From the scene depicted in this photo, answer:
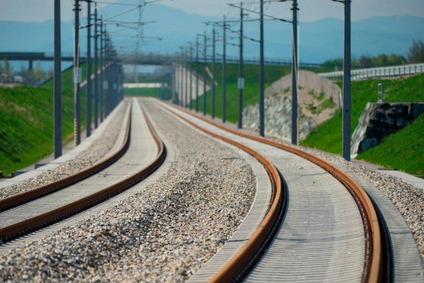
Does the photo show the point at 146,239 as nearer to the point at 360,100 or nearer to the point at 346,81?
the point at 346,81

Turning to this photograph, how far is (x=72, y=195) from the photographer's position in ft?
82.3

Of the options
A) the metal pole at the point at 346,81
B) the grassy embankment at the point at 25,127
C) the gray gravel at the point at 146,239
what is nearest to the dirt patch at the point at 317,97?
the grassy embankment at the point at 25,127

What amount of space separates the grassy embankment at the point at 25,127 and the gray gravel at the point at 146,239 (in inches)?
617

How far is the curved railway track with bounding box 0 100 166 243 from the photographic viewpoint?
60.8 ft

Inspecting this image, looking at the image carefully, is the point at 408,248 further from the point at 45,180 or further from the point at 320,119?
the point at 320,119

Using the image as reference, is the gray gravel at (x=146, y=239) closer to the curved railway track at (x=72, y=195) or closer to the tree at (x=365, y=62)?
the curved railway track at (x=72, y=195)

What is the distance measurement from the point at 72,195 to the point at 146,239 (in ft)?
27.9

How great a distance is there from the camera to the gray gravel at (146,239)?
13430 millimetres

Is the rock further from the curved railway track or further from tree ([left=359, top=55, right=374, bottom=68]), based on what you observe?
tree ([left=359, top=55, right=374, bottom=68])

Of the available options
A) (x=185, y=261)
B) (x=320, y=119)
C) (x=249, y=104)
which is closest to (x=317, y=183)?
(x=185, y=261)

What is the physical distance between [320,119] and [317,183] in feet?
110

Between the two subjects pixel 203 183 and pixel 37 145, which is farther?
pixel 37 145

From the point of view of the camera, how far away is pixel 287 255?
1527cm

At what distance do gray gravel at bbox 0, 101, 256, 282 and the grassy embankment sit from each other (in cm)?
1567
